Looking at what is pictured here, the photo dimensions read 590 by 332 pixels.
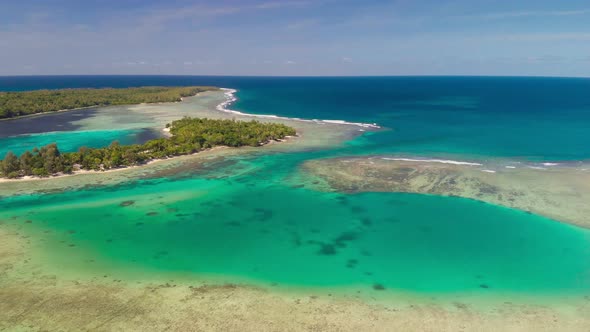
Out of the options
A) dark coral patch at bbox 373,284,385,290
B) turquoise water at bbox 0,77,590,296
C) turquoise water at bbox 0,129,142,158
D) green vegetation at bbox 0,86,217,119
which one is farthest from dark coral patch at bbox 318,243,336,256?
green vegetation at bbox 0,86,217,119

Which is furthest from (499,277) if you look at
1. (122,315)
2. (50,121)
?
(50,121)

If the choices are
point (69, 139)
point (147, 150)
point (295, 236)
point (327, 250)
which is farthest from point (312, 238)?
point (69, 139)

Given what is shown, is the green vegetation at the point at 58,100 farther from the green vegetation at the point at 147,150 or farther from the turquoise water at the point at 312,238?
the turquoise water at the point at 312,238

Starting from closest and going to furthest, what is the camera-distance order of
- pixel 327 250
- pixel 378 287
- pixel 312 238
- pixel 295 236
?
1. pixel 378 287
2. pixel 327 250
3. pixel 312 238
4. pixel 295 236

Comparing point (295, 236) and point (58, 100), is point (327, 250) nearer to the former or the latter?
point (295, 236)

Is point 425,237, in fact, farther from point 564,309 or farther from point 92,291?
point 92,291

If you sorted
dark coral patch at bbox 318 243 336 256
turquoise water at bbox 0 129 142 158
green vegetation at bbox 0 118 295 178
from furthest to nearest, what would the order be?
1. turquoise water at bbox 0 129 142 158
2. green vegetation at bbox 0 118 295 178
3. dark coral patch at bbox 318 243 336 256

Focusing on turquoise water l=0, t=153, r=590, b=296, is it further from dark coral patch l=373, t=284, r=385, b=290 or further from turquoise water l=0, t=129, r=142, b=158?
turquoise water l=0, t=129, r=142, b=158

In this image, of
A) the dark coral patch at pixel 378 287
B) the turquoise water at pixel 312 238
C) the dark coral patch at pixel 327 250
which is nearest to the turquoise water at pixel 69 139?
the turquoise water at pixel 312 238
